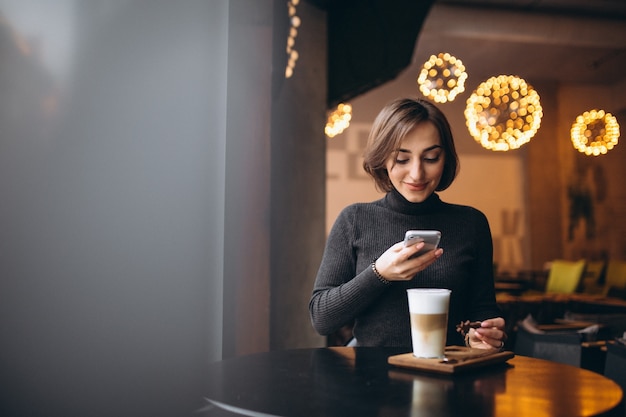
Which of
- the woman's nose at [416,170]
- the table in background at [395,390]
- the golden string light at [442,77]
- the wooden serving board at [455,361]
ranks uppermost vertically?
the golden string light at [442,77]

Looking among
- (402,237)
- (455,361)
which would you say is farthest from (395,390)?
(402,237)

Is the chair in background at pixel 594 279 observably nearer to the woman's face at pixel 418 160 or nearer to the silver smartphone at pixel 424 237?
the woman's face at pixel 418 160

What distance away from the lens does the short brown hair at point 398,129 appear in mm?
1597

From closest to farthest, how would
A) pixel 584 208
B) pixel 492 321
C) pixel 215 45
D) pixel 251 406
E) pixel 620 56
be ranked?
1. pixel 251 406
2. pixel 492 321
3. pixel 215 45
4. pixel 620 56
5. pixel 584 208

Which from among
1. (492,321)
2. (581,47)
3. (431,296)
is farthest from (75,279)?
(581,47)

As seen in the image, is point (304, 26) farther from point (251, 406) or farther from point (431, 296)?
point (251, 406)

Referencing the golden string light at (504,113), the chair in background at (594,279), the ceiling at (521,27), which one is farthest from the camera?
the chair in background at (594,279)

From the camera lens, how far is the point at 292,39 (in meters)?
4.14

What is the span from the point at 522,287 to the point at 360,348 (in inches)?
222

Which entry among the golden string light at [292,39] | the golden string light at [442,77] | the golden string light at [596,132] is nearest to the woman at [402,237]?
the golden string light at [292,39]

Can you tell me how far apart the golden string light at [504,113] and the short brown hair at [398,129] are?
14.8 ft

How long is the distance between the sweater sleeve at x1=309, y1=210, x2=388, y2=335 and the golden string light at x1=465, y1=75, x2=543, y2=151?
461cm

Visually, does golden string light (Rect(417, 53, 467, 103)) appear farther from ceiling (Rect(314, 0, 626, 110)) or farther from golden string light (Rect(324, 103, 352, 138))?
golden string light (Rect(324, 103, 352, 138))

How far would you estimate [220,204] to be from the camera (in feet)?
6.44
